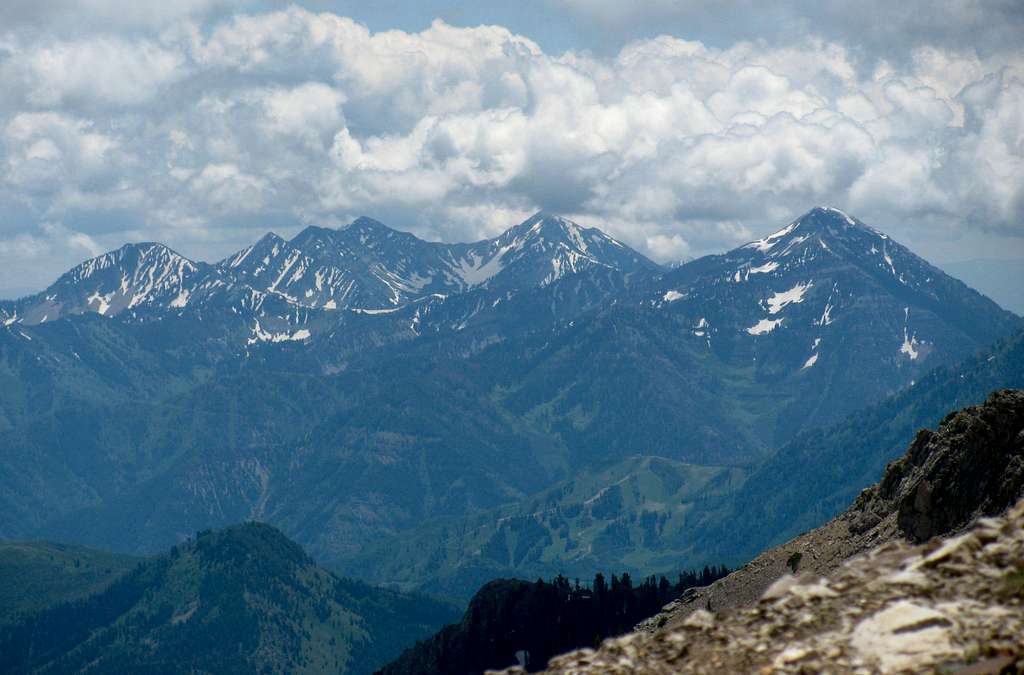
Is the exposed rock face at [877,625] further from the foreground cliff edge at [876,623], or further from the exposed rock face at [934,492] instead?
the exposed rock face at [934,492]

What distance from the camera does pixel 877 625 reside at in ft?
93.4

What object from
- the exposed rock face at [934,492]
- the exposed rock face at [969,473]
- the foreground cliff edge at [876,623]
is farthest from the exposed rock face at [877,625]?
the exposed rock face at [969,473]

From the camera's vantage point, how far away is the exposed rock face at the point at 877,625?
2702 cm

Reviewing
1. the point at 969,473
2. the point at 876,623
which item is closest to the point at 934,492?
the point at 969,473

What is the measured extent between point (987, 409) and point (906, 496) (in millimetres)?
10254

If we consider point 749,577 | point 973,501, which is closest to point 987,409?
point 973,501

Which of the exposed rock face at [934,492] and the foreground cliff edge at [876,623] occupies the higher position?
the exposed rock face at [934,492]

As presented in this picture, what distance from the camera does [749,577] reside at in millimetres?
124875

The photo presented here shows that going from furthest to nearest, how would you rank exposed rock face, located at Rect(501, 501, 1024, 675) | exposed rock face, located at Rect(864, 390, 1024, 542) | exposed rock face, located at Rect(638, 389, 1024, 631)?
exposed rock face, located at Rect(638, 389, 1024, 631), exposed rock face, located at Rect(864, 390, 1024, 542), exposed rock face, located at Rect(501, 501, 1024, 675)

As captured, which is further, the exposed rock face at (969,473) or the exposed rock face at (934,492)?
the exposed rock face at (934,492)

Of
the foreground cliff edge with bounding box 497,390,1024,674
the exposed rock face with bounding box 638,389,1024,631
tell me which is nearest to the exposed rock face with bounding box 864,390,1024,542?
the exposed rock face with bounding box 638,389,1024,631

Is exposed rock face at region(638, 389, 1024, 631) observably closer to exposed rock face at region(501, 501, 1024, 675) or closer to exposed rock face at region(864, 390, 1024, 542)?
exposed rock face at region(864, 390, 1024, 542)

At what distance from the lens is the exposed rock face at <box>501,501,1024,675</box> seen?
27016 millimetres

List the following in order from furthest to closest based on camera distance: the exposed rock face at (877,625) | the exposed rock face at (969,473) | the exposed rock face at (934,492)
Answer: the exposed rock face at (934,492) → the exposed rock face at (969,473) → the exposed rock face at (877,625)
